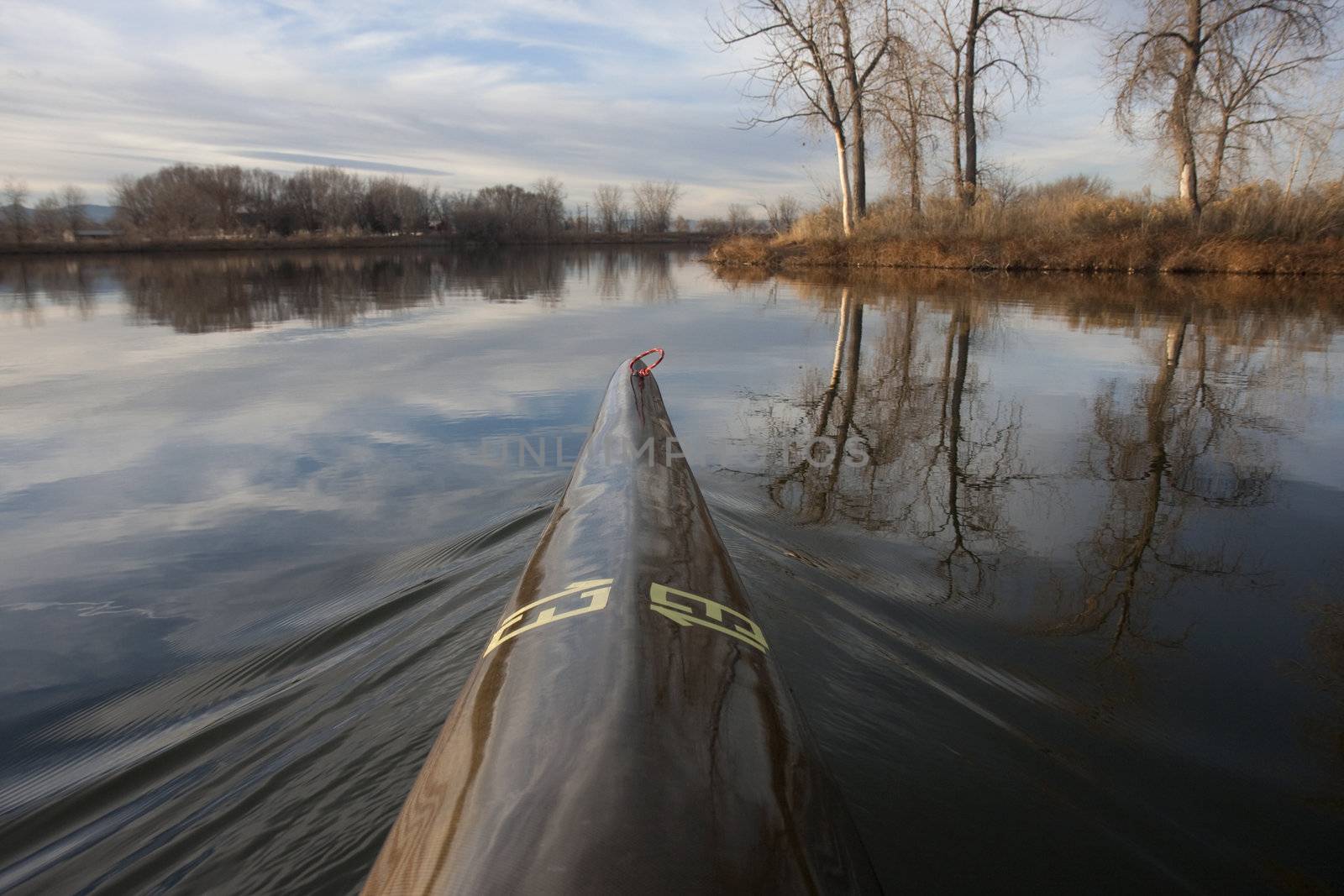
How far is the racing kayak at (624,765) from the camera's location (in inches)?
39.3

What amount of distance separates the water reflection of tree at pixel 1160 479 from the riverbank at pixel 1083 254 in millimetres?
12707

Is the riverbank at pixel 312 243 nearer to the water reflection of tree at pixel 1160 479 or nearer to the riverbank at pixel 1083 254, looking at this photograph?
the riverbank at pixel 1083 254

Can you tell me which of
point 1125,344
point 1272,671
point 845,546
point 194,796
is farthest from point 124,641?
point 1125,344

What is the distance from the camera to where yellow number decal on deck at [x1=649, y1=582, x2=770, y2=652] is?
1602 mm

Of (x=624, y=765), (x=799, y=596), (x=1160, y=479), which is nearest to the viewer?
(x=624, y=765)

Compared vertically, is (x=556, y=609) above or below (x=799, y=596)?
above

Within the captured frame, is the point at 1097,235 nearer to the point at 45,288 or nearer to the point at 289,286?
the point at 289,286

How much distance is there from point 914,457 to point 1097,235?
724 inches

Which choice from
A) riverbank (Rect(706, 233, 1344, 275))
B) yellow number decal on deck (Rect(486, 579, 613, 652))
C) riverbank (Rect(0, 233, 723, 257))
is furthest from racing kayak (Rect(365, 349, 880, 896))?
riverbank (Rect(0, 233, 723, 257))

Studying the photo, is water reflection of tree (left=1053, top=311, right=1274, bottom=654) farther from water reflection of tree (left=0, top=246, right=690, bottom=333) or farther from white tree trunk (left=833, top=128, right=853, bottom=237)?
white tree trunk (left=833, top=128, right=853, bottom=237)

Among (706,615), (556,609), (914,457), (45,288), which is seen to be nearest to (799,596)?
(706,615)

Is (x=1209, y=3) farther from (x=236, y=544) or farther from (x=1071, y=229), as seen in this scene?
(x=236, y=544)

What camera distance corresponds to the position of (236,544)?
12.0 ft

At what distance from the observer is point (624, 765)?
44.8 inches
